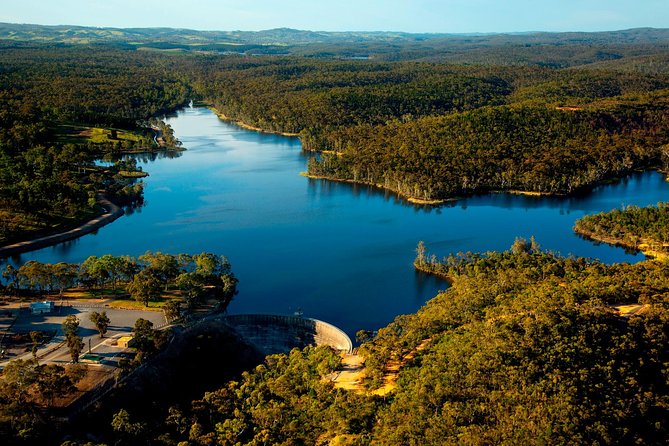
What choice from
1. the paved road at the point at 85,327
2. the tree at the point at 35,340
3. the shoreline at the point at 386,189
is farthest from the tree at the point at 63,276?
the shoreline at the point at 386,189

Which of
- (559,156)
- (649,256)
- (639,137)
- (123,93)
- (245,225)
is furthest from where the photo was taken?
(123,93)

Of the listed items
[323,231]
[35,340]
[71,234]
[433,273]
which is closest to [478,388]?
[35,340]

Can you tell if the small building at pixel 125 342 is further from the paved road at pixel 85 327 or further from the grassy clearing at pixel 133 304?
the grassy clearing at pixel 133 304

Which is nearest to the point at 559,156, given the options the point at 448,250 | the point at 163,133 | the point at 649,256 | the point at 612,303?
the point at 649,256

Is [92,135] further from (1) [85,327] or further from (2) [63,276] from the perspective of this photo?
(1) [85,327]

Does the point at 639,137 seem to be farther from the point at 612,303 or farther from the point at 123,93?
the point at 123,93

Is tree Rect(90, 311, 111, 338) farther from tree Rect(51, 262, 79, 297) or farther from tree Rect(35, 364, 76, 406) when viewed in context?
tree Rect(51, 262, 79, 297)

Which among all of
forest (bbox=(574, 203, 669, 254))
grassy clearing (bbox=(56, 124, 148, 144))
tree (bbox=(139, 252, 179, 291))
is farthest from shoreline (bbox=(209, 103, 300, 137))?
tree (bbox=(139, 252, 179, 291))
